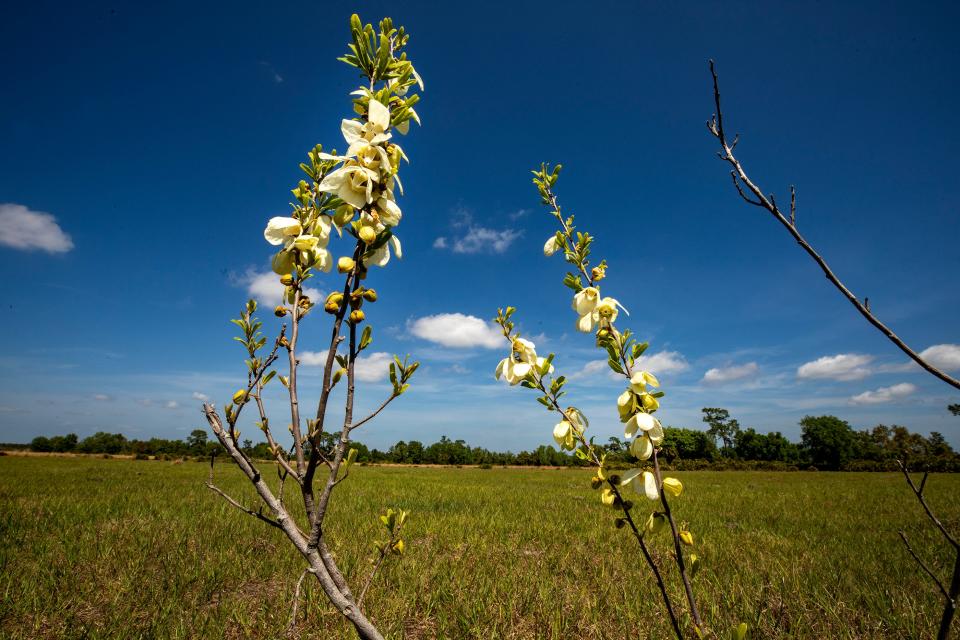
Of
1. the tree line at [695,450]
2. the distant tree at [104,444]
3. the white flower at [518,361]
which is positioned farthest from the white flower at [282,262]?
the distant tree at [104,444]

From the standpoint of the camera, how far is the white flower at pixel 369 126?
33.1 inches

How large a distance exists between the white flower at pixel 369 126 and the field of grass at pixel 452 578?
288 centimetres

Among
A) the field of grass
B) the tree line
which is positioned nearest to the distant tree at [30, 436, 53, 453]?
the tree line

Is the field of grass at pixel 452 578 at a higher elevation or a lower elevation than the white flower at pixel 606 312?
lower

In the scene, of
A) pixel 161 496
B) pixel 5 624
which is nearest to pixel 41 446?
pixel 161 496

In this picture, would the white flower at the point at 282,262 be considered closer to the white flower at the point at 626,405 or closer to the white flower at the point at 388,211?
the white flower at the point at 388,211

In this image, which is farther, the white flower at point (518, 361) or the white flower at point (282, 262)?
the white flower at point (518, 361)

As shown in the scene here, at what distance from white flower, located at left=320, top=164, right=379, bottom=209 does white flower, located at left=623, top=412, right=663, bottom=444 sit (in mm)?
877

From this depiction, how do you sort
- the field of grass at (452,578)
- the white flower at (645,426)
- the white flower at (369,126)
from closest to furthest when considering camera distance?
the white flower at (369,126)
the white flower at (645,426)
the field of grass at (452,578)

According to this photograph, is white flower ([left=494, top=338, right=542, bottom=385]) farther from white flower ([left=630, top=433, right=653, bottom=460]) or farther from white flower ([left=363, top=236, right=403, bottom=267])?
white flower ([left=363, top=236, right=403, bottom=267])

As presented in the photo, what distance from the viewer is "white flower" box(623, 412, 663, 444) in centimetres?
110

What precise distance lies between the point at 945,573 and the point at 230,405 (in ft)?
20.1

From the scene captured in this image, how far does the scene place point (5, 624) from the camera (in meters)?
2.61

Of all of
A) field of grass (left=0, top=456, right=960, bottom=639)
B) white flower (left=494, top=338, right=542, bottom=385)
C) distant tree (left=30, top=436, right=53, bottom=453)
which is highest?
white flower (left=494, top=338, right=542, bottom=385)
